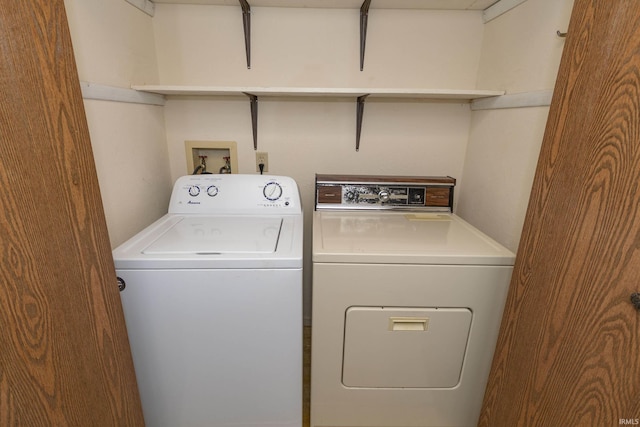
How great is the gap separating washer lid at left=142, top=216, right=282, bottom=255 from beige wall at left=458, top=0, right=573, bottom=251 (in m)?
1.03

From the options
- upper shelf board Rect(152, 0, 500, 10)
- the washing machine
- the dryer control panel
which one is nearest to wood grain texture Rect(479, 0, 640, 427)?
the washing machine

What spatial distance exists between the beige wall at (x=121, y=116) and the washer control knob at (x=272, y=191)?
598 millimetres

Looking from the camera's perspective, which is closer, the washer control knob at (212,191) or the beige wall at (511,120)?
the beige wall at (511,120)

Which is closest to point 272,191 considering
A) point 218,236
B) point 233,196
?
point 233,196

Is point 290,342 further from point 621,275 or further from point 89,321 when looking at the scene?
point 621,275

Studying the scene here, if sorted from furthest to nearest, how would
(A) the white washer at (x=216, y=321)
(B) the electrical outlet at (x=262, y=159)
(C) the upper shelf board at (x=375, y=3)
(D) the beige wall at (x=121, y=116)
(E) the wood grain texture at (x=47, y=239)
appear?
(B) the electrical outlet at (x=262, y=159), (C) the upper shelf board at (x=375, y=3), (D) the beige wall at (x=121, y=116), (A) the white washer at (x=216, y=321), (E) the wood grain texture at (x=47, y=239)

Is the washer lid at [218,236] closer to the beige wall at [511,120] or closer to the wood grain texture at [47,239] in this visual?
the wood grain texture at [47,239]

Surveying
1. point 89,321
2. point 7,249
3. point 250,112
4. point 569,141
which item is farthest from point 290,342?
point 250,112

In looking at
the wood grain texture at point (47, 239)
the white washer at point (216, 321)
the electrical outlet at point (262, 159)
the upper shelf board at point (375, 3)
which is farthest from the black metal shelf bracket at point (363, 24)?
the wood grain texture at point (47, 239)

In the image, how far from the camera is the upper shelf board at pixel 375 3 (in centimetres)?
146

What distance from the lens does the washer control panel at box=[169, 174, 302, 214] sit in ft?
4.91

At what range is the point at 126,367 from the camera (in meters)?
1.00

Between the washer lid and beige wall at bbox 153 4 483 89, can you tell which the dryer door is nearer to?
the washer lid

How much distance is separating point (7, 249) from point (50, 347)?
10.1 inches
